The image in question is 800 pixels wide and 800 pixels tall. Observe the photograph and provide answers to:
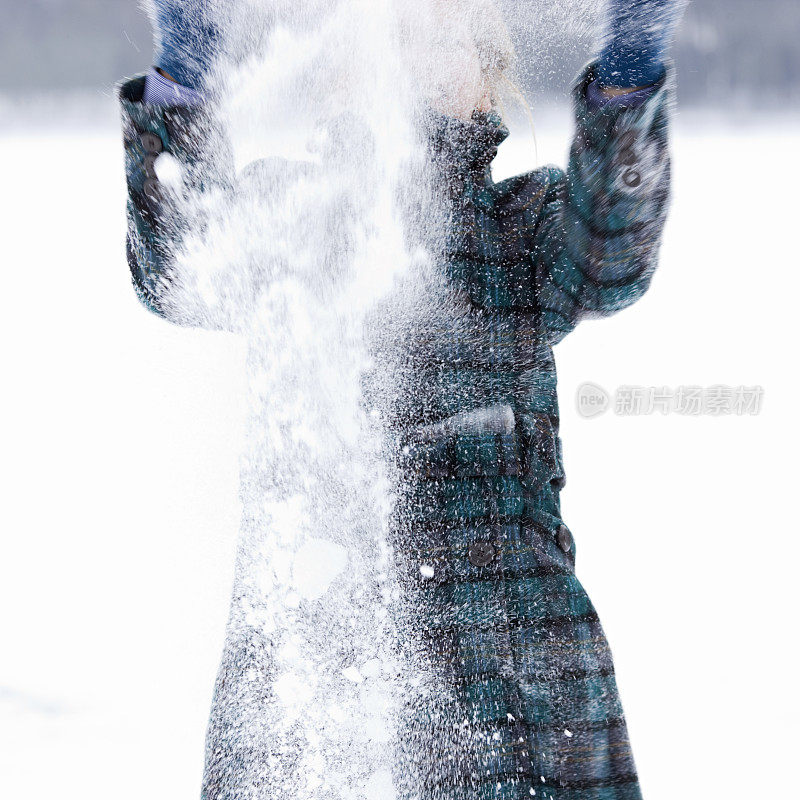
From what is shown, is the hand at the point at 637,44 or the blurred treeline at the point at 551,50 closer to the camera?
the hand at the point at 637,44

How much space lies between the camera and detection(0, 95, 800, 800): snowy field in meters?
1.41

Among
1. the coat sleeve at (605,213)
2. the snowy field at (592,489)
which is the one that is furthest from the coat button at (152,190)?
the snowy field at (592,489)

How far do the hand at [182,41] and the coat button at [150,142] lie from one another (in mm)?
57

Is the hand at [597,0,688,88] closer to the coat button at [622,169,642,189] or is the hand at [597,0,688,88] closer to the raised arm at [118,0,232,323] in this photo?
the coat button at [622,169,642,189]

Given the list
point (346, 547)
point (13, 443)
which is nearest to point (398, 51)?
point (346, 547)

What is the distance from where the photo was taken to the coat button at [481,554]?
1.87 ft

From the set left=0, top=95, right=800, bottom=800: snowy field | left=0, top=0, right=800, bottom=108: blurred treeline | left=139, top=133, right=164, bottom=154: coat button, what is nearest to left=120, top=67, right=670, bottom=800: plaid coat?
left=139, top=133, right=164, bottom=154: coat button

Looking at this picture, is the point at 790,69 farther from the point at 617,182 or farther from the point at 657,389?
the point at 617,182

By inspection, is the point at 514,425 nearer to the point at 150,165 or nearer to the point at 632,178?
the point at 632,178

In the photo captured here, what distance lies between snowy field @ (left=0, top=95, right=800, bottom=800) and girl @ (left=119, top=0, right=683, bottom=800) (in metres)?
0.55

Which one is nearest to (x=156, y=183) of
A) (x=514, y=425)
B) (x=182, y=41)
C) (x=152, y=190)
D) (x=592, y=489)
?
(x=152, y=190)

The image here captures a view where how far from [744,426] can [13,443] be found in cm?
145

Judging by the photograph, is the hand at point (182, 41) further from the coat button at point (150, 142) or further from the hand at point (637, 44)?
the hand at point (637, 44)

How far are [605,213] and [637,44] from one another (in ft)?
0.36
